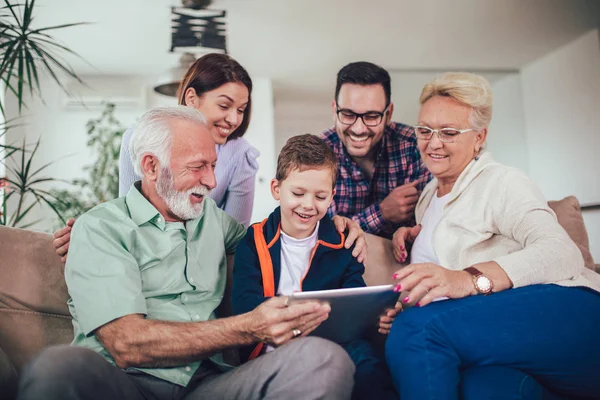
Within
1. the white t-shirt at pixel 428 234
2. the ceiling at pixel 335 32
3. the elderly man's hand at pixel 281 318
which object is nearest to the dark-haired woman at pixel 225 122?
the white t-shirt at pixel 428 234

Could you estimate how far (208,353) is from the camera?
138 centimetres

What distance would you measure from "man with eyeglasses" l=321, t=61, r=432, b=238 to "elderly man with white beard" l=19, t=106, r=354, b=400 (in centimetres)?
91

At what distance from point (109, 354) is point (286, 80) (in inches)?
261

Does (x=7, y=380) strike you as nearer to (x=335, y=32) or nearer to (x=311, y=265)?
(x=311, y=265)

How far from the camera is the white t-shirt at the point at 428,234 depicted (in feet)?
6.59

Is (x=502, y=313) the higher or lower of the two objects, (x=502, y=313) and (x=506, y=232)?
the lower

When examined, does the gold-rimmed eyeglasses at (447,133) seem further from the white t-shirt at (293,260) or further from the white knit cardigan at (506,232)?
the white t-shirt at (293,260)

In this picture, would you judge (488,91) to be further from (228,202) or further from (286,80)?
(286,80)

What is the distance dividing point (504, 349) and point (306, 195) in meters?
0.72

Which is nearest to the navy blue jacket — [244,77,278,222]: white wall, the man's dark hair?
the man's dark hair

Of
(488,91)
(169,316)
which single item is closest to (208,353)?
(169,316)

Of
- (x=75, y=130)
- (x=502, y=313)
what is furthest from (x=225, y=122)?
(x=75, y=130)

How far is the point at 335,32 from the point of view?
6.09 m

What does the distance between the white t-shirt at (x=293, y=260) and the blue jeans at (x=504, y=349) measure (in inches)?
18.6
